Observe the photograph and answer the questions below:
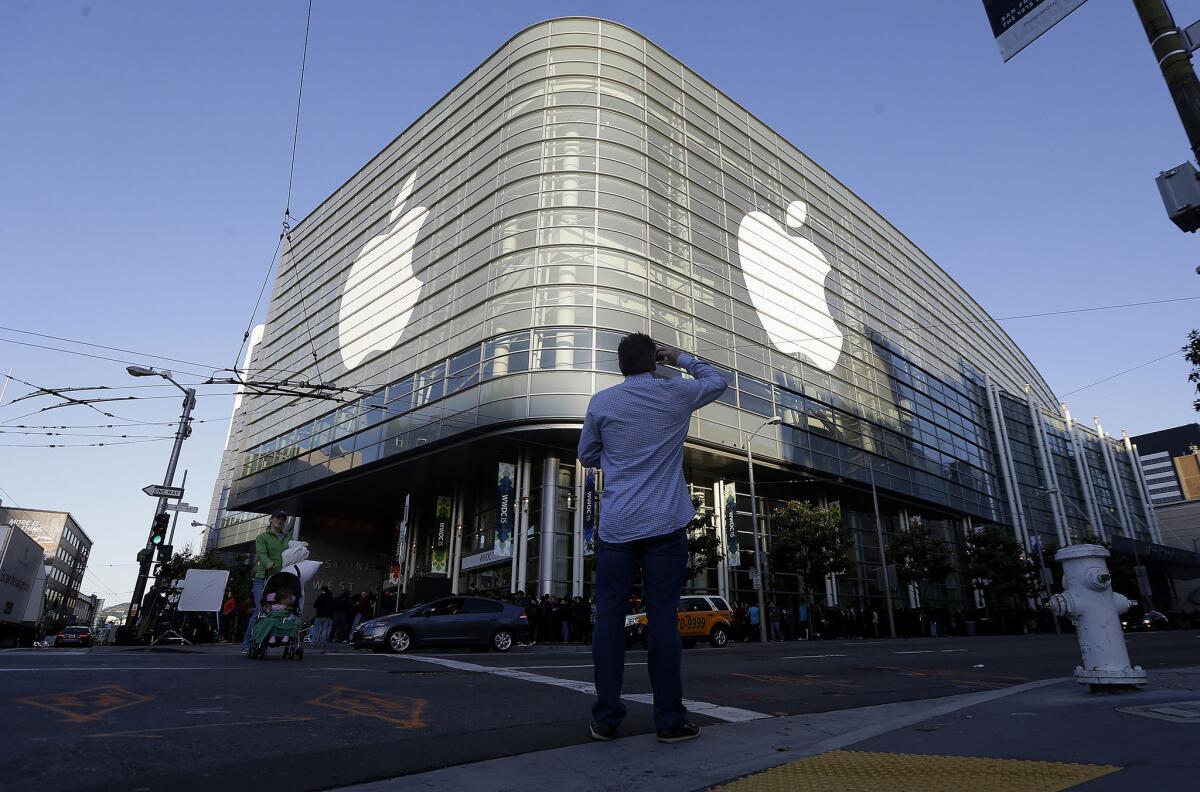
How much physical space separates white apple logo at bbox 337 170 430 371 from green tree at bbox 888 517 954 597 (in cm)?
2783

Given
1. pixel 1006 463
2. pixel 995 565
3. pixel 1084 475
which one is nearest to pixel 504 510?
pixel 995 565

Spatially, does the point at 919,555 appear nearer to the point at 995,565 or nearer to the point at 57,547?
the point at 995,565

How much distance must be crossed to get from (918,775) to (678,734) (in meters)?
1.09

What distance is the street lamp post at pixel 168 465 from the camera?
18250mm

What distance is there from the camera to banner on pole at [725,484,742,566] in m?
31.3

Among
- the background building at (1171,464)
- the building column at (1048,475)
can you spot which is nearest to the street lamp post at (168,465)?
the building column at (1048,475)

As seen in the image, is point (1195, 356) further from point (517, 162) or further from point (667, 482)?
point (517, 162)

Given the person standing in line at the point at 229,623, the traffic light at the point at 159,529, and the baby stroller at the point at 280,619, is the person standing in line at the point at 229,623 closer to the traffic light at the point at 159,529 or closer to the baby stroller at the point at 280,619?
the traffic light at the point at 159,529

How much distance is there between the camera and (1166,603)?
75688mm

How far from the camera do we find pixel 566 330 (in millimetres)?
28562

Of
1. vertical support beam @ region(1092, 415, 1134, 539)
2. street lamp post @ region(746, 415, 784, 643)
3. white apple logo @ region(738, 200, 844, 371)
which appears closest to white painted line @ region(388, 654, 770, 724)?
street lamp post @ region(746, 415, 784, 643)

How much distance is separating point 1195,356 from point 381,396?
99.4 feet

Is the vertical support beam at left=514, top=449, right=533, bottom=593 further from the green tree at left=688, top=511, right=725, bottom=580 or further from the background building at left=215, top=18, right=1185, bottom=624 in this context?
the green tree at left=688, top=511, right=725, bottom=580

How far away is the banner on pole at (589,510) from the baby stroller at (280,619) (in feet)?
58.5
